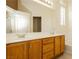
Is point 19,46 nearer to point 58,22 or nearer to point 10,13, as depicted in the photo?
point 10,13

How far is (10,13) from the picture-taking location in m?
4.37

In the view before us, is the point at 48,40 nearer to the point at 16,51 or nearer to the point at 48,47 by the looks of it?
the point at 48,47

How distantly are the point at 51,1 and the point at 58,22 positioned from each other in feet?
3.40

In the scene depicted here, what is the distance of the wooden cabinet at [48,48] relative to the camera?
2450mm

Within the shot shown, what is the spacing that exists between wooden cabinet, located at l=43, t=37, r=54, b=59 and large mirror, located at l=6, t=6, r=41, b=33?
1921 mm

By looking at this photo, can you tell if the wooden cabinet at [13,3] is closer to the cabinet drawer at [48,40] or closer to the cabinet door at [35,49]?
the cabinet drawer at [48,40]

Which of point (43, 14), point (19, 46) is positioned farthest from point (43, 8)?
point (19, 46)

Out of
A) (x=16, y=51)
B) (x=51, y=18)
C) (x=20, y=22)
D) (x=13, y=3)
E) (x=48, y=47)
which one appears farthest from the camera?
(x=13, y=3)

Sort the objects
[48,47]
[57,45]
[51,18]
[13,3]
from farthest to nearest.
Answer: [13,3] → [51,18] → [57,45] → [48,47]

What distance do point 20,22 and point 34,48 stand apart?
3194 millimetres

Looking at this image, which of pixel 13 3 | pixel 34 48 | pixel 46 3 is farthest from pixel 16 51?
pixel 13 3

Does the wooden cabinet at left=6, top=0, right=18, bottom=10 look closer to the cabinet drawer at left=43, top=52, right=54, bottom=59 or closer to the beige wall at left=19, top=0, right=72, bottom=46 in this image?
the beige wall at left=19, top=0, right=72, bottom=46

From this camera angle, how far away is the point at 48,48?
261 centimetres

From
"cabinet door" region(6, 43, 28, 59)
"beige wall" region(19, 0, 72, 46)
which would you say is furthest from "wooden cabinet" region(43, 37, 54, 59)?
"beige wall" region(19, 0, 72, 46)
